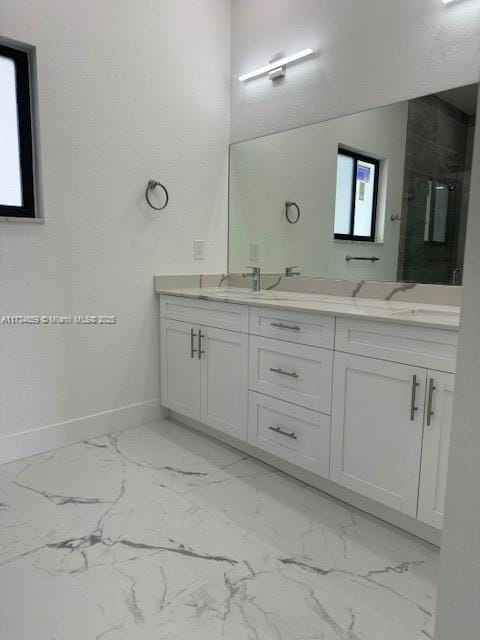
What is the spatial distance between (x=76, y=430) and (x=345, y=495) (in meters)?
1.47

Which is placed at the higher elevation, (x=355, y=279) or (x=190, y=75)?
(x=190, y=75)

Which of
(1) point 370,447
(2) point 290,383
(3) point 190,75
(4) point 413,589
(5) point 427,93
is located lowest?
(4) point 413,589

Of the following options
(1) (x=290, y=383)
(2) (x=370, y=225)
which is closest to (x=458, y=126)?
(2) (x=370, y=225)

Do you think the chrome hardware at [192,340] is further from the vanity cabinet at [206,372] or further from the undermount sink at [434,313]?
the undermount sink at [434,313]

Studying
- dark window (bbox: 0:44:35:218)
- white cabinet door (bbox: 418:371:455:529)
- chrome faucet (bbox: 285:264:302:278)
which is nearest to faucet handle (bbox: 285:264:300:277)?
chrome faucet (bbox: 285:264:302:278)

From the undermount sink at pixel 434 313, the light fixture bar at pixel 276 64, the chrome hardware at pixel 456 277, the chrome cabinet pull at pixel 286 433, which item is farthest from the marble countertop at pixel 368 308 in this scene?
the light fixture bar at pixel 276 64

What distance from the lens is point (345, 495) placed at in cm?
191

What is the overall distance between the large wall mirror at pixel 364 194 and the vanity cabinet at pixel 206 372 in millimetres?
676

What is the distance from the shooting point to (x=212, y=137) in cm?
289

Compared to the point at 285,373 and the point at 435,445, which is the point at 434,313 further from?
the point at 285,373

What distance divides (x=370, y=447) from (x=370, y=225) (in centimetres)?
116

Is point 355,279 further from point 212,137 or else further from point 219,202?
point 212,137

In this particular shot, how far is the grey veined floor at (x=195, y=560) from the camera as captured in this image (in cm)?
127

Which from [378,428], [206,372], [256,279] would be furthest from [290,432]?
[256,279]
